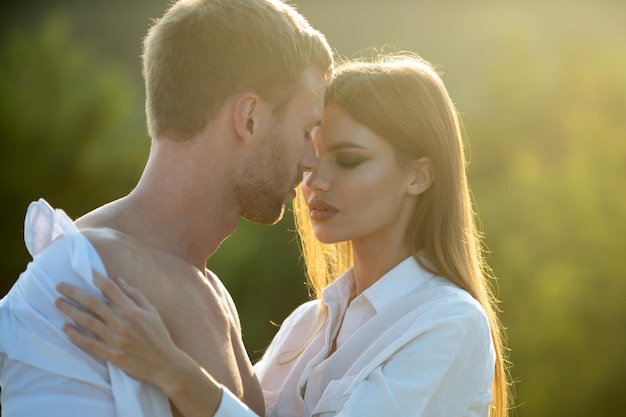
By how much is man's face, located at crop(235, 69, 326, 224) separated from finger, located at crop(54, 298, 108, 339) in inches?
26.2

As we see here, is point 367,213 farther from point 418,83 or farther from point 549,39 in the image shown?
point 549,39

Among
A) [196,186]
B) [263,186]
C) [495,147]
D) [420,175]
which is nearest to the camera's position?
[196,186]

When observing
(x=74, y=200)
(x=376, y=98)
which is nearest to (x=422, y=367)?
(x=376, y=98)

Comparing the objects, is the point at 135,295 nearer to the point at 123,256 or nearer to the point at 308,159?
the point at 123,256

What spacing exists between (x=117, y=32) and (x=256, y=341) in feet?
39.9

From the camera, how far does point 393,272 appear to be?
3412 mm

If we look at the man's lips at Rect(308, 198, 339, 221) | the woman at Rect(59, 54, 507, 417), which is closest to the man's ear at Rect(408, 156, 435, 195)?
the woman at Rect(59, 54, 507, 417)

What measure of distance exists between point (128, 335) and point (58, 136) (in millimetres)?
17988

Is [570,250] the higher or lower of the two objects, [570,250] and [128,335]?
the lower

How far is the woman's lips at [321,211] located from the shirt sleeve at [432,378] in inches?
22.6

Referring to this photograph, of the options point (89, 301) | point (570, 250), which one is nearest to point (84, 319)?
point (89, 301)

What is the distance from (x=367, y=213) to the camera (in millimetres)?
3426

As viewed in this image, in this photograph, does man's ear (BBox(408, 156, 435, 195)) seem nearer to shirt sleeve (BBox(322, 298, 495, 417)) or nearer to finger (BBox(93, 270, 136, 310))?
shirt sleeve (BBox(322, 298, 495, 417))

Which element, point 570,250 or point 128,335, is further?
point 570,250
